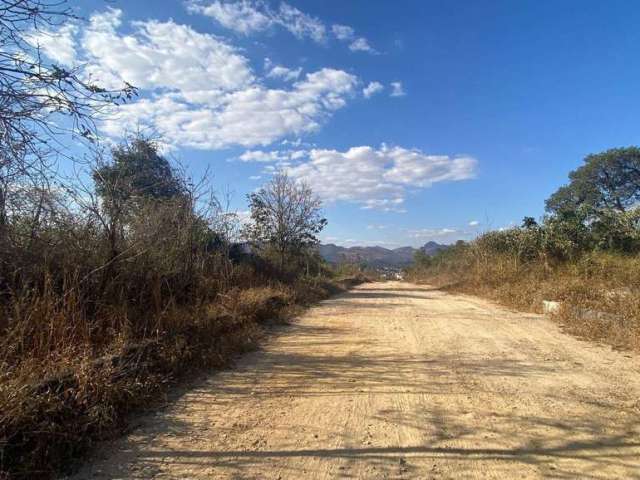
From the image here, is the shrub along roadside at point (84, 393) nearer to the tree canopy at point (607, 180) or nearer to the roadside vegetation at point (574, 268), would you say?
the roadside vegetation at point (574, 268)

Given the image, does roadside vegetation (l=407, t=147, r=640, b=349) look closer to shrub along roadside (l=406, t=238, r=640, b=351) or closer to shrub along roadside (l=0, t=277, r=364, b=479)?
shrub along roadside (l=406, t=238, r=640, b=351)

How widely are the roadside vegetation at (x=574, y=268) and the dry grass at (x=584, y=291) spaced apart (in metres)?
0.01

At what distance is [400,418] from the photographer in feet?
12.3

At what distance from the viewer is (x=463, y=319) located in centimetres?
988

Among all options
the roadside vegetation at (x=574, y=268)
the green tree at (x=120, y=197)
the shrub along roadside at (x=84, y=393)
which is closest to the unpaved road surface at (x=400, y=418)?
the shrub along roadside at (x=84, y=393)

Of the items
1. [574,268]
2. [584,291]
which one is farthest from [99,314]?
[574,268]

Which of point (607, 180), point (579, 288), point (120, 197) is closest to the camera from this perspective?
point (120, 197)

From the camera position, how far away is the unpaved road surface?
2920mm

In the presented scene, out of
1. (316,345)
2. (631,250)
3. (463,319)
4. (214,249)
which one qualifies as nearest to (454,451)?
(316,345)

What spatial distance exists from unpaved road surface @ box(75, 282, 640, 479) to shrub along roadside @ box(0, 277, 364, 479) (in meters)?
0.24

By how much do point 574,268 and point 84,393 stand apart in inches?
503

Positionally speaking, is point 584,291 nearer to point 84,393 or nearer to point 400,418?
point 400,418

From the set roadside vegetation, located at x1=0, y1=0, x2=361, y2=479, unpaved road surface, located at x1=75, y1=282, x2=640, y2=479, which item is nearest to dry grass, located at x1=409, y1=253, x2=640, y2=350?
unpaved road surface, located at x1=75, y1=282, x2=640, y2=479

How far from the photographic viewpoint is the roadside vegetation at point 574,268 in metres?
7.91
